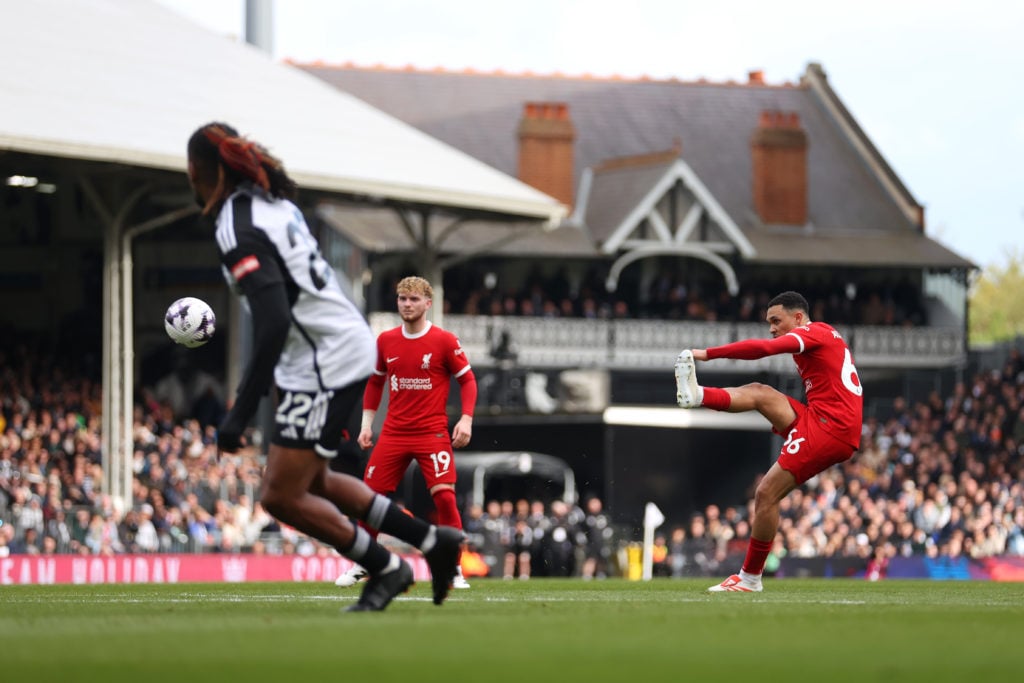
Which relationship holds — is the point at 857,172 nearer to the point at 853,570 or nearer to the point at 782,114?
the point at 782,114

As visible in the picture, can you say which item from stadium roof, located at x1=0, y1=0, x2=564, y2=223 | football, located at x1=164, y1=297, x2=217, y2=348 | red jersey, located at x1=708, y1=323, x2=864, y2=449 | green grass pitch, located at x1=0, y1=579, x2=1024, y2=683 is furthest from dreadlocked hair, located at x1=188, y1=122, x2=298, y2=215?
stadium roof, located at x1=0, y1=0, x2=564, y2=223

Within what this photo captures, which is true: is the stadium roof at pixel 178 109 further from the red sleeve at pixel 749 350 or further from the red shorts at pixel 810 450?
the red sleeve at pixel 749 350

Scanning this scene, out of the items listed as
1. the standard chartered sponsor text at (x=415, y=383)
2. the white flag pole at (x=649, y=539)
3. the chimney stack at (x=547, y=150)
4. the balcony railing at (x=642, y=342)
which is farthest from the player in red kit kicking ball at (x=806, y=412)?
the chimney stack at (x=547, y=150)

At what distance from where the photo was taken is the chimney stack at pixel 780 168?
55156 millimetres

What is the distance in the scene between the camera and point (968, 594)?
13.8m

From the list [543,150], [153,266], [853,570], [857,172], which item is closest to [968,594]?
[853,570]

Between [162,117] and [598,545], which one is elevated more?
[162,117]

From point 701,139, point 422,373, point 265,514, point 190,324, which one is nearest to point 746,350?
point 422,373

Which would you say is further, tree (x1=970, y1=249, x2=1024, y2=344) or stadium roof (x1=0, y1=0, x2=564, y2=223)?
tree (x1=970, y1=249, x2=1024, y2=344)

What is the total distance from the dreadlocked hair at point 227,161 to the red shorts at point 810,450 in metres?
5.34

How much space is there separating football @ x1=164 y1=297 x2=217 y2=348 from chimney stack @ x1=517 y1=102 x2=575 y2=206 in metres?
42.5

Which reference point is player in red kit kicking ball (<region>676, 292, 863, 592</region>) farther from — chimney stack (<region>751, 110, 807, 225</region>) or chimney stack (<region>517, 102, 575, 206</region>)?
chimney stack (<region>751, 110, 807, 225</region>)

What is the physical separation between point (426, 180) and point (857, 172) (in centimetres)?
2662

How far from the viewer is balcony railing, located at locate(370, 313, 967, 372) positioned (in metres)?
48.9
